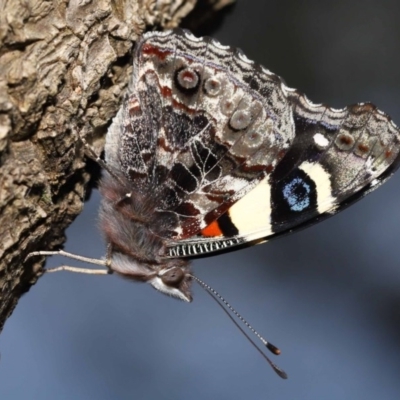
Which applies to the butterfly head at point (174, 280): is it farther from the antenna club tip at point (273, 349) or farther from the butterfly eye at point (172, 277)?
the antenna club tip at point (273, 349)

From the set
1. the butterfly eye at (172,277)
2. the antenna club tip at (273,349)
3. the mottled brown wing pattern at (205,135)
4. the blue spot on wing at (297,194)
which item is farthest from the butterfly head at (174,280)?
the blue spot on wing at (297,194)

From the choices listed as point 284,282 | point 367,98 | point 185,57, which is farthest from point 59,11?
point 284,282

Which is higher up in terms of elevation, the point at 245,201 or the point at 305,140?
the point at 305,140

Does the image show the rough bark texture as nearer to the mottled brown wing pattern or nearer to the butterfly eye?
the mottled brown wing pattern

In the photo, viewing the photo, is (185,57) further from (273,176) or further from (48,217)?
(48,217)

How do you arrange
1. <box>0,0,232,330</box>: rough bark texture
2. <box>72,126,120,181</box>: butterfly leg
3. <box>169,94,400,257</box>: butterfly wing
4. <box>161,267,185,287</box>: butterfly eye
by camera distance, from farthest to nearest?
<box>161,267,185,287</box>: butterfly eye → <box>169,94,400,257</box>: butterfly wing → <box>72,126,120,181</box>: butterfly leg → <box>0,0,232,330</box>: rough bark texture

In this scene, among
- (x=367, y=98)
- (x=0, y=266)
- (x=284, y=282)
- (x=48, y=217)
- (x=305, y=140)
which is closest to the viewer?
(x=0, y=266)

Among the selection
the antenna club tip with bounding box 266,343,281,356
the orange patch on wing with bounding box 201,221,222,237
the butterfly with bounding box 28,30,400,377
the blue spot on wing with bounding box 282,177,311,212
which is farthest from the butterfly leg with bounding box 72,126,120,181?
the antenna club tip with bounding box 266,343,281,356
